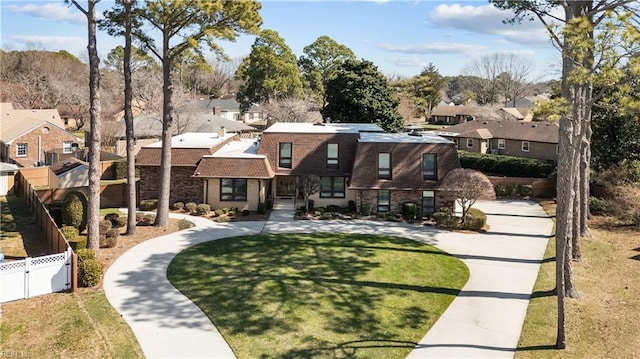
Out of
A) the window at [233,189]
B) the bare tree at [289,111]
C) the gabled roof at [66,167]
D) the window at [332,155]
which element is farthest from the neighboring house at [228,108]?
the window at [233,189]

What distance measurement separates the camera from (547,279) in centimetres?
1681

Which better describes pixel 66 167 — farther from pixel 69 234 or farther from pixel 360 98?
pixel 360 98

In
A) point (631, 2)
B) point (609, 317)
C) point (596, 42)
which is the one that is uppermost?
point (631, 2)

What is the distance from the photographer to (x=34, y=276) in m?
13.9

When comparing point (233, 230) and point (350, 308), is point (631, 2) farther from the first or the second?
point (233, 230)

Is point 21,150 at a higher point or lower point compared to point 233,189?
higher

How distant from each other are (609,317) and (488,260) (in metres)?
5.80

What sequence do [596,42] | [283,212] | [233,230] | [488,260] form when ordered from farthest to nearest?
[283,212]
[233,230]
[488,260]
[596,42]

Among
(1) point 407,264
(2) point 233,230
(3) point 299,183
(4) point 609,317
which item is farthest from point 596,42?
(3) point 299,183

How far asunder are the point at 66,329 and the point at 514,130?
44285 mm

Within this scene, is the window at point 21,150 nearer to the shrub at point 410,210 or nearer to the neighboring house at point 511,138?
the shrub at point 410,210

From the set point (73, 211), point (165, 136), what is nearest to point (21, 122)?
point (165, 136)

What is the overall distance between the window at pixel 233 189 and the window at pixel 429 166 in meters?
10.8

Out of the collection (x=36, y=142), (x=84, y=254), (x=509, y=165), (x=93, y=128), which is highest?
(x=93, y=128)
